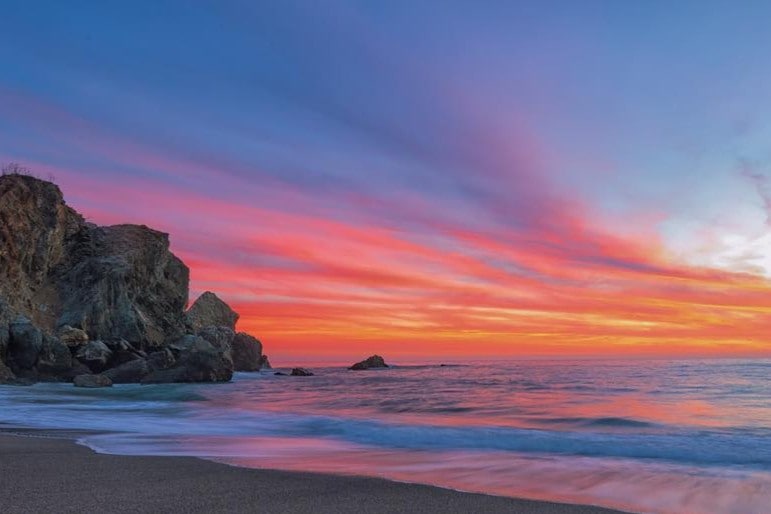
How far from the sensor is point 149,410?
1900 cm

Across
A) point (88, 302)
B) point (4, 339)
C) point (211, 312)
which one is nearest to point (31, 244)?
point (88, 302)

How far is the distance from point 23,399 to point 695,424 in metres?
21.5

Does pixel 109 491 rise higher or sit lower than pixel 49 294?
lower

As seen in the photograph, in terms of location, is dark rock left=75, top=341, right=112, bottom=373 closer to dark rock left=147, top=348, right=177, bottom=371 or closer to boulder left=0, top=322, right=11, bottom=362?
dark rock left=147, top=348, right=177, bottom=371

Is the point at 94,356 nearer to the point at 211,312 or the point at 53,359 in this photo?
the point at 53,359

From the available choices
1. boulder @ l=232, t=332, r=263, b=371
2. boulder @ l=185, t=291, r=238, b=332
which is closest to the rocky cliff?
boulder @ l=232, t=332, r=263, b=371

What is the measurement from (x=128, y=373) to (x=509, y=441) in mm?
33849

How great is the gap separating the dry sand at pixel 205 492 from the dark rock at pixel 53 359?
32.9 meters

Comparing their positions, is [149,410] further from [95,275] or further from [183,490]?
[95,275]

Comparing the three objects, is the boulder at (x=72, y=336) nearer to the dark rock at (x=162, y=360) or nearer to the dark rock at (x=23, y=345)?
the dark rock at (x=162, y=360)

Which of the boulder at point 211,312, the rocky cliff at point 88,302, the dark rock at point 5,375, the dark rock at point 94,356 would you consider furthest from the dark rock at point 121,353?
the boulder at point 211,312

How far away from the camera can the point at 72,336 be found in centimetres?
4503

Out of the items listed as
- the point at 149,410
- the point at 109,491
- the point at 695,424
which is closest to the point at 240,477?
the point at 109,491

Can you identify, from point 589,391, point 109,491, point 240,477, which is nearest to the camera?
point 109,491
